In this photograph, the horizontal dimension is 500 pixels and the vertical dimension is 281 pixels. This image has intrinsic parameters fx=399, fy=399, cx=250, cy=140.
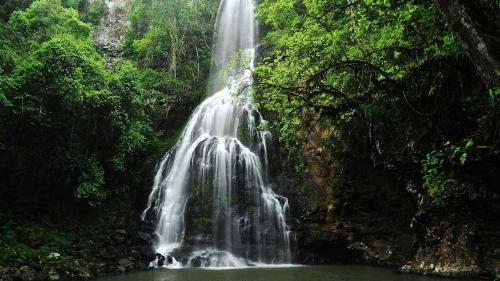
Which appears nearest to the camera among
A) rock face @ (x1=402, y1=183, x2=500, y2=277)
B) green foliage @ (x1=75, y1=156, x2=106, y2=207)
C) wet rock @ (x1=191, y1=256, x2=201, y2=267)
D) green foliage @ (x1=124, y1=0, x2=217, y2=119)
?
rock face @ (x1=402, y1=183, x2=500, y2=277)

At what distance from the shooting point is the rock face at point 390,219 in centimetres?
998

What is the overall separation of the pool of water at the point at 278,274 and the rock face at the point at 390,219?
0.99 m

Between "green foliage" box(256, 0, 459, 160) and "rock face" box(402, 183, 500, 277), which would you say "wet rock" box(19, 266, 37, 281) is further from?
"rock face" box(402, 183, 500, 277)

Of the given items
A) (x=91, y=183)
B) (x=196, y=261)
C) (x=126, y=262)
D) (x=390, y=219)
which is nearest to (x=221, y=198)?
(x=196, y=261)

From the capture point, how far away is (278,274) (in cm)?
1110

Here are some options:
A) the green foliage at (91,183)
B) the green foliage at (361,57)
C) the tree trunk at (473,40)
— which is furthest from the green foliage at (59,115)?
the tree trunk at (473,40)

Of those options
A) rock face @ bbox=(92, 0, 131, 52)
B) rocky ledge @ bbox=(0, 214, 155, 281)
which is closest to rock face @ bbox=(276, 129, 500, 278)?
rocky ledge @ bbox=(0, 214, 155, 281)

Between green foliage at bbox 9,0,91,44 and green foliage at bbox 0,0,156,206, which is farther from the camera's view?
green foliage at bbox 9,0,91,44

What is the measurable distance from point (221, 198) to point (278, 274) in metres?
4.93

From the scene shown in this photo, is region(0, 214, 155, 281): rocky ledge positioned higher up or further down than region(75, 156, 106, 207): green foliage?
further down

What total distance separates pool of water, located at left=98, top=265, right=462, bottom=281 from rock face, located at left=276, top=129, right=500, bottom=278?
0.99 m

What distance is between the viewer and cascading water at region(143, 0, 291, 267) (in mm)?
14117

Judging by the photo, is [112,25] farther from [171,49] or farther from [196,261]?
[196,261]

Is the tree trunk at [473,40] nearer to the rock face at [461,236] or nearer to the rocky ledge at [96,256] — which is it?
the rock face at [461,236]
